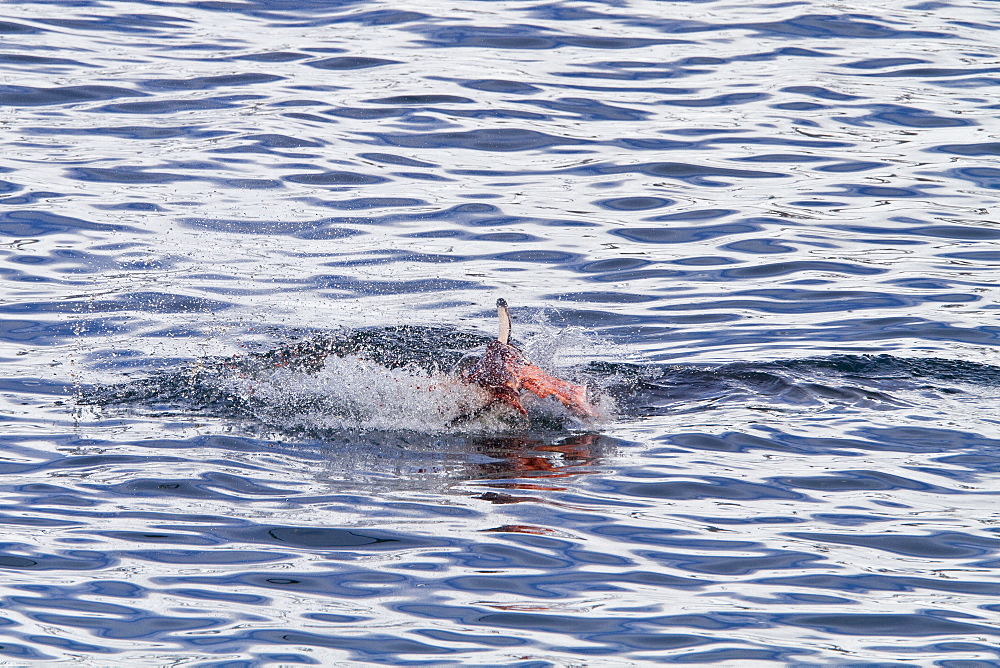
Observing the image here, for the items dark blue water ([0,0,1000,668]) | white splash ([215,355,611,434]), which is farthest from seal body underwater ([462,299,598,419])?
dark blue water ([0,0,1000,668])

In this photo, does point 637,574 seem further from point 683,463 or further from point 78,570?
point 78,570

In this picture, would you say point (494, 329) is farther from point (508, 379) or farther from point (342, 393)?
point (508, 379)

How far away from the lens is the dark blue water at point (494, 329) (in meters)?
7.11

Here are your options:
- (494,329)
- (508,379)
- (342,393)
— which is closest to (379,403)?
(342,393)

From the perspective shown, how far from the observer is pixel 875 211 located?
15797mm

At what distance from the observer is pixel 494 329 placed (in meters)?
12.5

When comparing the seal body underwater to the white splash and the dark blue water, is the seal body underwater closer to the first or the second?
the white splash

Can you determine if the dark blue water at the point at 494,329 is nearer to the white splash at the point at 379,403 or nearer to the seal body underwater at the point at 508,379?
the white splash at the point at 379,403

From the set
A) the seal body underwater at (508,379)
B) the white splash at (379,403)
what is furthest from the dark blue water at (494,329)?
the seal body underwater at (508,379)

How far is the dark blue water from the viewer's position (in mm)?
7113

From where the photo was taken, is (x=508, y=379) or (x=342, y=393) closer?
(x=508, y=379)

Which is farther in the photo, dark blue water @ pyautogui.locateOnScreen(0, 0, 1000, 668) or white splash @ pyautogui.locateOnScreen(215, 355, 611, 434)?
white splash @ pyautogui.locateOnScreen(215, 355, 611, 434)

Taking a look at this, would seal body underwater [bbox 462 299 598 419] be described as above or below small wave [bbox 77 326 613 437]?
above

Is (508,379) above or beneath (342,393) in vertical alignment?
above
